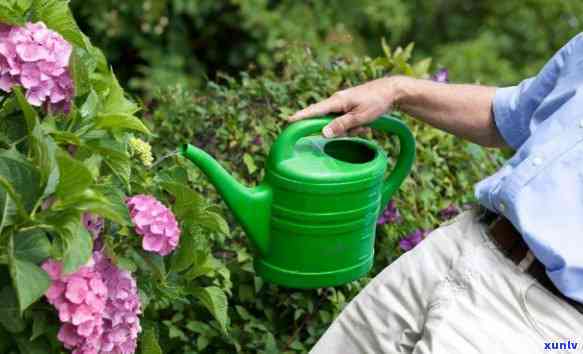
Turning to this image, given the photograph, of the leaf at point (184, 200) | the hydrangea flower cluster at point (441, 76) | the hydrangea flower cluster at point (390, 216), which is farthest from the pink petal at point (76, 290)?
the hydrangea flower cluster at point (441, 76)

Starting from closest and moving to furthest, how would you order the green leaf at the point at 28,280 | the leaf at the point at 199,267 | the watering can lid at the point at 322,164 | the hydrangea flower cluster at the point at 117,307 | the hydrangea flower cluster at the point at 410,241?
the green leaf at the point at 28,280, the hydrangea flower cluster at the point at 117,307, the leaf at the point at 199,267, the watering can lid at the point at 322,164, the hydrangea flower cluster at the point at 410,241

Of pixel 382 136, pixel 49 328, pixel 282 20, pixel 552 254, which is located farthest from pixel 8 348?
pixel 282 20

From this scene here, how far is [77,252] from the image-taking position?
1.32 metres

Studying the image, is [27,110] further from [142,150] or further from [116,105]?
[142,150]

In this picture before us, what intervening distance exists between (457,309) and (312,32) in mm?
2608

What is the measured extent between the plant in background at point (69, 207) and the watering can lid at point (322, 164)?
261mm

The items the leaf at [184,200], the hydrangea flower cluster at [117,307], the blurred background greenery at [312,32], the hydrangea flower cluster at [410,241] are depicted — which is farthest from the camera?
the blurred background greenery at [312,32]

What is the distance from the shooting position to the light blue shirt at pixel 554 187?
1781 mm

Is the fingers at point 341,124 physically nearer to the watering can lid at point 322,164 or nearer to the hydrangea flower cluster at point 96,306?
the watering can lid at point 322,164

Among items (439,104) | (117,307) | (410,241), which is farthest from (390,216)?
(117,307)

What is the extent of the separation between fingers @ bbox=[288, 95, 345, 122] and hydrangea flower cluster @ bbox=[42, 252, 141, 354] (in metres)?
0.60

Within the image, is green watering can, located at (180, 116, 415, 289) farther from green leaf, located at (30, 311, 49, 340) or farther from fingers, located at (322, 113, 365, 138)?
green leaf, located at (30, 311, 49, 340)

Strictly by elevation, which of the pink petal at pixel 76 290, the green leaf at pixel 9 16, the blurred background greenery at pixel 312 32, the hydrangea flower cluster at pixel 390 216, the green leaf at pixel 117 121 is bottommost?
the blurred background greenery at pixel 312 32

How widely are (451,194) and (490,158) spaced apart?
0.95 feet
